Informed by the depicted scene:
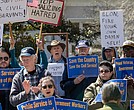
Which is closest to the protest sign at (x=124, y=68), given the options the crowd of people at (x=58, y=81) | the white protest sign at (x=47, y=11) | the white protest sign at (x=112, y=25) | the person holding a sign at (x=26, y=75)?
the crowd of people at (x=58, y=81)

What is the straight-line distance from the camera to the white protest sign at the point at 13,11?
25.6 ft

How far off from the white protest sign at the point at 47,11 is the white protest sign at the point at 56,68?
1.39 metres

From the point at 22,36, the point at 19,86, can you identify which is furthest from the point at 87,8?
the point at 19,86

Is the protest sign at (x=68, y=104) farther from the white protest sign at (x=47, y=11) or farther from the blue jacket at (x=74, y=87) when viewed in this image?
the white protest sign at (x=47, y=11)

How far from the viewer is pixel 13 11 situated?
7824mm

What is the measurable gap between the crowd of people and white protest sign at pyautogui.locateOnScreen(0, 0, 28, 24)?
35.7 inches

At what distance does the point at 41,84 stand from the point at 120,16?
9.33 ft

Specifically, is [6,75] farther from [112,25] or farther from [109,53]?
[112,25]

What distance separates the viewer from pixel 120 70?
21.1 feet

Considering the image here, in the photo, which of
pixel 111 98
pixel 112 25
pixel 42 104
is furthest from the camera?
pixel 112 25

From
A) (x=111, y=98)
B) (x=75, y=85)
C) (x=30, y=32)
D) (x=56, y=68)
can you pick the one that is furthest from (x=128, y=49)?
(x=30, y=32)

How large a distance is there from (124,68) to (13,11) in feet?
8.13

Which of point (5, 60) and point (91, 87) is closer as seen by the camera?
point (91, 87)

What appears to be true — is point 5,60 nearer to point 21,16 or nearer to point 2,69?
point 2,69
